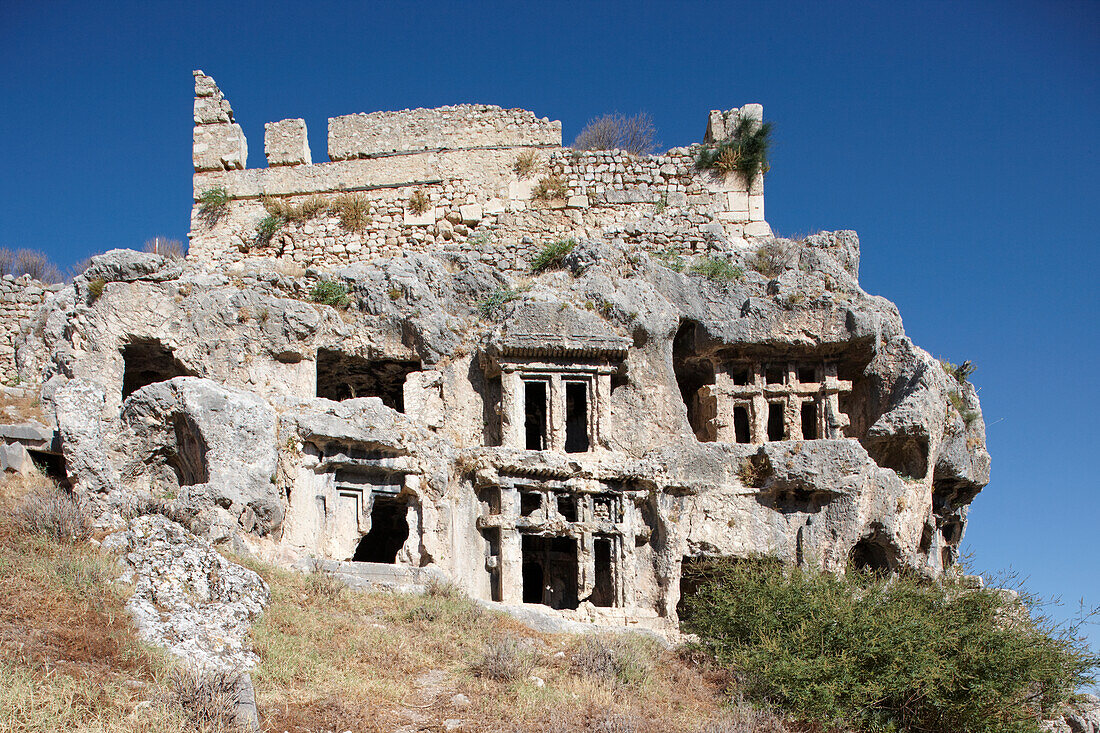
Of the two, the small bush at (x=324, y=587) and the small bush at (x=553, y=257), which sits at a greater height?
the small bush at (x=553, y=257)

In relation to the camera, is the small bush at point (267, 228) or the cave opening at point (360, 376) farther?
the small bush at point (267, 228)

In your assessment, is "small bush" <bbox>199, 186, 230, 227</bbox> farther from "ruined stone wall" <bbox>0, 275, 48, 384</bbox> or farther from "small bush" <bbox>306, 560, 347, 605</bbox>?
"small bush" <bbox>306, 560, 347, 605</bbox>

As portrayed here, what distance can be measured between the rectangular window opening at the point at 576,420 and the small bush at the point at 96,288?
958 centimetres

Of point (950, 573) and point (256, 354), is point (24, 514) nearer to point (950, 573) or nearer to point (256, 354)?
point (256, 354)

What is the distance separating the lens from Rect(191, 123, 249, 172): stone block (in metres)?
26.0

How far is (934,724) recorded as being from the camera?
590 inches

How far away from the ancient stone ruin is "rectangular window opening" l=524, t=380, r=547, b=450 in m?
0.09

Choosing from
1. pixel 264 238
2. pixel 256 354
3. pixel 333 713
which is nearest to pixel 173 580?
pixel 333 713

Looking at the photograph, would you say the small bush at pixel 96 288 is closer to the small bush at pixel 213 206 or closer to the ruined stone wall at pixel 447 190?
the ruined stone wall at pixel 447 190

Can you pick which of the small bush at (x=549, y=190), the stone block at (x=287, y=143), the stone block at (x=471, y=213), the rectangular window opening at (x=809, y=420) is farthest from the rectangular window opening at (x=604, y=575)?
the stone block at (x=287, y=143)

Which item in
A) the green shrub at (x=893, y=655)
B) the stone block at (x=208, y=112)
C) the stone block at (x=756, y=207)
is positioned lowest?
the green shrub at (x=893, y=655)

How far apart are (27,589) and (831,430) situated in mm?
16294

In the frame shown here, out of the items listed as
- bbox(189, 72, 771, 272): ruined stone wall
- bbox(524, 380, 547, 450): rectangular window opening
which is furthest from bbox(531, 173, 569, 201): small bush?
bbox(524, 380, 547, 450): rectangular window opening

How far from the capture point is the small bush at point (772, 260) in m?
23.4
